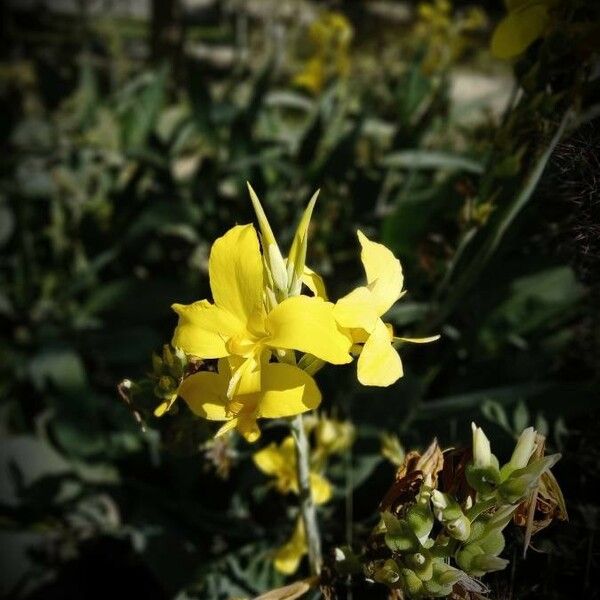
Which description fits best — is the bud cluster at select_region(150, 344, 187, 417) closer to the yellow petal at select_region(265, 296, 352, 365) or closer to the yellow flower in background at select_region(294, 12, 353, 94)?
the yellow petal at select_region(265, 296, 352, 365)

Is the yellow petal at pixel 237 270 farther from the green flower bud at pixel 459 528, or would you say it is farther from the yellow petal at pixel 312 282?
the green flower bud at pixel 459 528

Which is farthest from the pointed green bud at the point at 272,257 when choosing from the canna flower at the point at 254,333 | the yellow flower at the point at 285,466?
the yellow flower at the point at 285,466

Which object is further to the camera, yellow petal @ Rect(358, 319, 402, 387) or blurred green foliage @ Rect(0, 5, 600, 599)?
blurred green foliage @ Rect(0, 5, 600, 599)

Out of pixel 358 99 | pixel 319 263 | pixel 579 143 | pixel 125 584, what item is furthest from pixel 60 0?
pixel 579 143

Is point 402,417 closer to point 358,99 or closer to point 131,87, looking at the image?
point 131,87

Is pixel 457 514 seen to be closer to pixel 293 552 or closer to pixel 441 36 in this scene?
pixel 293 552

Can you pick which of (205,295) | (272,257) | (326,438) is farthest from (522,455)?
(205,295)

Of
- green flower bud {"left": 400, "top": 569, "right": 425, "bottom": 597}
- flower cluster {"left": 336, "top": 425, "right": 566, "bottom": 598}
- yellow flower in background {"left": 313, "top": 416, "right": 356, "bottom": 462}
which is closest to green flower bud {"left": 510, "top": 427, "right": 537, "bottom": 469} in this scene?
flower cluster {"left": 336, "top": 425, "right": 566, "bottom": 598}
